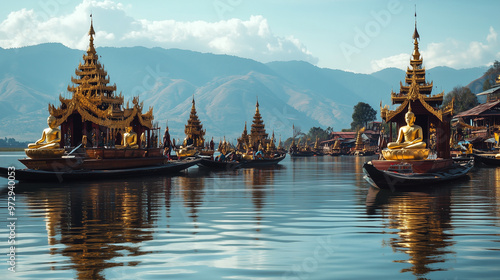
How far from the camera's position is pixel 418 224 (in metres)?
13.0

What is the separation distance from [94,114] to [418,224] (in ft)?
92.7

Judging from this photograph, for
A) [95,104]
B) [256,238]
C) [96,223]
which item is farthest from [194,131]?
[256,238]

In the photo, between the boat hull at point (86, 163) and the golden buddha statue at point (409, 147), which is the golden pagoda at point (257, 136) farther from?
the golden buddha statue at point (409, 147)

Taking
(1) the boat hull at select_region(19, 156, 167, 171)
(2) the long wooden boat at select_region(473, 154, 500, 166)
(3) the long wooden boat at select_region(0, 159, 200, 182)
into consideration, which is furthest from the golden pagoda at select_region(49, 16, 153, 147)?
(2) the long wooden boat at select_region(473, 154, 500, 166)

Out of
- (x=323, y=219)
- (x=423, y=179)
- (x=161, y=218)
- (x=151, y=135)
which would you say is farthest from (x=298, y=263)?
(x=151, y=135)

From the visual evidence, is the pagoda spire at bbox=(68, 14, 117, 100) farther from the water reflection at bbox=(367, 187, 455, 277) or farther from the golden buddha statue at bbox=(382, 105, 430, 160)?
the water reflection at bbox=(367, 187, 455, 277)

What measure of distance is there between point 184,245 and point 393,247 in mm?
3758

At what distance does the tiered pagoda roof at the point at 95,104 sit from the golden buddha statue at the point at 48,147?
722 centimetres

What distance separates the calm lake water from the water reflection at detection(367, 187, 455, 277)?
0.02m

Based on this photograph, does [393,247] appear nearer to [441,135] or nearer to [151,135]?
[441,135]

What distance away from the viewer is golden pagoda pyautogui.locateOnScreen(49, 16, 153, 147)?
3662 centimetres

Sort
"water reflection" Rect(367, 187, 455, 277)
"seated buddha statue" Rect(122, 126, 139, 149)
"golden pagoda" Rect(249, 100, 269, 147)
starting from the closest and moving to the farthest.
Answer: "water reflection" Rect(367, 187, 455, 277)
"seated buddha statue" Rect(122, 126, 139, 149)
"golden pagoda" Rect(249, 100, 269, 147)

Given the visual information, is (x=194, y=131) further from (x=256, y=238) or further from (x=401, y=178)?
(x=256, y=238)

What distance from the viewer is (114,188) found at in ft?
81.3
